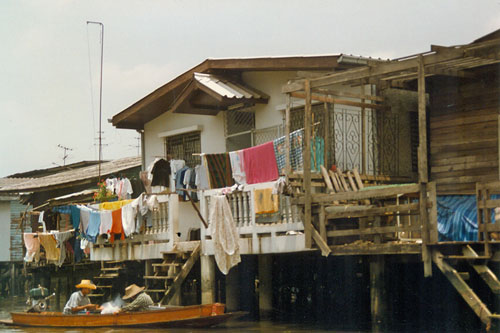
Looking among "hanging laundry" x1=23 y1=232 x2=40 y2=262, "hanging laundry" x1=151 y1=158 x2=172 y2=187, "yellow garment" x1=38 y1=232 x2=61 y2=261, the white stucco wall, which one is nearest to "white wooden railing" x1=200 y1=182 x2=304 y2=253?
"hanging laundry" x1=151 y1=158 x2=172 y2=187

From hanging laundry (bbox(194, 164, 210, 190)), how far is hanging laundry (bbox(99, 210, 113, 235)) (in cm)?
247

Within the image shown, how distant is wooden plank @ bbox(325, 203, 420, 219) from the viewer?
13289 millimetres

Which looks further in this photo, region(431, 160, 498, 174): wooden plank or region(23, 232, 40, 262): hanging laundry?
region(23, 232, 40, 262): hanging laundry

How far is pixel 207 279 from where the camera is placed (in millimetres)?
17656

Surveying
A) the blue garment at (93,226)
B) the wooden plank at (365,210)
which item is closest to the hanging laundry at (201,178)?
the blue garment at (93,226)

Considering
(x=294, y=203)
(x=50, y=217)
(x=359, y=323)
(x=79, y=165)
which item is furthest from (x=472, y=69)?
(x=79, y=165)

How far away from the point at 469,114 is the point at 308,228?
3.85m

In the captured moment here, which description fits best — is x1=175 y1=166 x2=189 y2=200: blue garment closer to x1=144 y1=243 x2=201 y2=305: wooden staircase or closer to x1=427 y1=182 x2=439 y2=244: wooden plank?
x1=144 y1=243 x2=201 y2=305: wooden staircase

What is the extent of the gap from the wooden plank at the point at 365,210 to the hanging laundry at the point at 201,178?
15.0ft

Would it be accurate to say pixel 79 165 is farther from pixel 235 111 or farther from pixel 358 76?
pixel 358 76

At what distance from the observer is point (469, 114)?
52.0 ft

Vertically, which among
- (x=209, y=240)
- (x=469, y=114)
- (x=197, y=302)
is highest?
(x=469, y=114)

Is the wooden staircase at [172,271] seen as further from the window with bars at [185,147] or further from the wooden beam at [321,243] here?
the wooden beam at [321,243]

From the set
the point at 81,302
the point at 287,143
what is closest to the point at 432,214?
the point at 287,143
